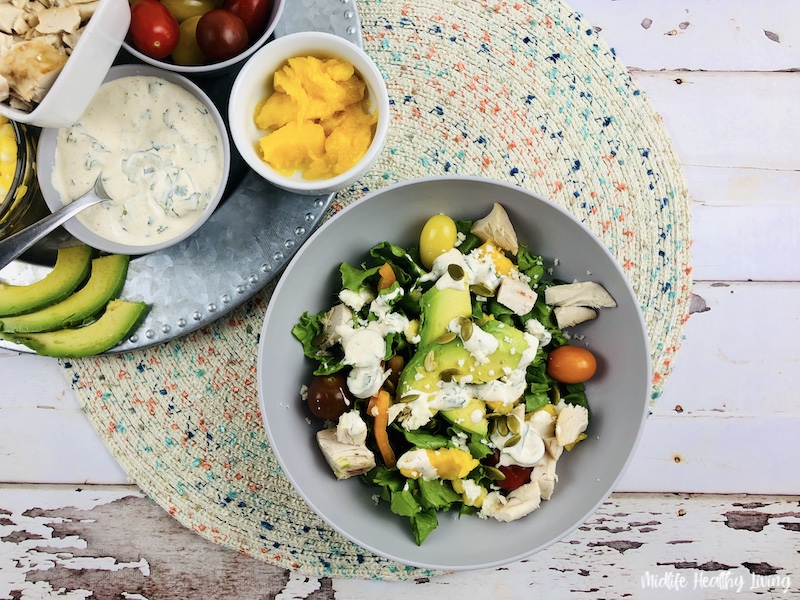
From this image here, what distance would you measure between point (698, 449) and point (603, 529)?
0.29 m

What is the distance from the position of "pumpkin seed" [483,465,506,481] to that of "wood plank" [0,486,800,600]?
404mm

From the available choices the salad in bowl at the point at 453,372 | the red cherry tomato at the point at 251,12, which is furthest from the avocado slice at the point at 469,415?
the red cherry tomato at the point at 251,12

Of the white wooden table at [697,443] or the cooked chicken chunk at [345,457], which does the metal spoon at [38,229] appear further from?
the cooked chicken chunk at [345,457]

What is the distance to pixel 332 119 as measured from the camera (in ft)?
4.16

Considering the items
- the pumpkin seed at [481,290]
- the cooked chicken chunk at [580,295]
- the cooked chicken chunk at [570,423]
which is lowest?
the cooked chicken chunk at [570,423]

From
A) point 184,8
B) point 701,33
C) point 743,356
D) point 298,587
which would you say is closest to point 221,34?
point 184,8

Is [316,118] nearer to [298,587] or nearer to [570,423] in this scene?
[570,423]

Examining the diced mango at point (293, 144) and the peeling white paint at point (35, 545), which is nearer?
the diced mango at point (293, 144)

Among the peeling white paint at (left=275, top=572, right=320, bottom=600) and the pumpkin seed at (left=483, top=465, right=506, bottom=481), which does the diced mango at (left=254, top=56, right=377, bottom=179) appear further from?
the peeling white paint at (left=275, top=572, right=320, bottom=600)

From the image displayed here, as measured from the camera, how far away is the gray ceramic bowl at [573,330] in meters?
1.22

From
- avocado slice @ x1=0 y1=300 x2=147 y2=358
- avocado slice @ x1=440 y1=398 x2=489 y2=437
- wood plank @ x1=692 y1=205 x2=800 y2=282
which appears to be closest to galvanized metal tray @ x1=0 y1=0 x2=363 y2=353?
avocado slice @ x1=0 y1=300 x2=147 y2=358

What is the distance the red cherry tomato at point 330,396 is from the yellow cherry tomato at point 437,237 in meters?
0.29

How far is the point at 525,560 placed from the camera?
1.54m

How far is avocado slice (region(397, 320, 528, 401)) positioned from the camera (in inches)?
47.0
